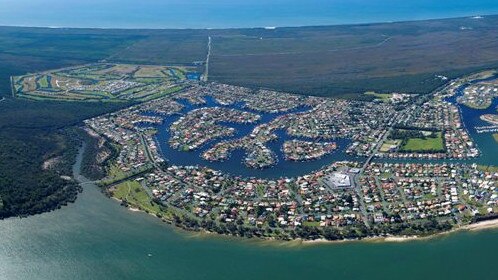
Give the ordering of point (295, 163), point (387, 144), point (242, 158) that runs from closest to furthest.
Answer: point (295, 163) → point (242, 158) → point (387, 144)

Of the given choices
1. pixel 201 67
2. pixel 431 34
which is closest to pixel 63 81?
pixel 201 67

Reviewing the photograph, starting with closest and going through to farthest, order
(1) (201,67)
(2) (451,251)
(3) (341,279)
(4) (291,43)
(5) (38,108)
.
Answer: (3) (341,279)
(2) (451,251)
(5) (38,108)
(1) (201,67)
(4) (291,43)

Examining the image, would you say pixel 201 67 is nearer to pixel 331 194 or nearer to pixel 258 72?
pixel 258 72

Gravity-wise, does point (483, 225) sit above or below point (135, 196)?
above

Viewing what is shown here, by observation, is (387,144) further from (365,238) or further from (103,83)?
(103,83)

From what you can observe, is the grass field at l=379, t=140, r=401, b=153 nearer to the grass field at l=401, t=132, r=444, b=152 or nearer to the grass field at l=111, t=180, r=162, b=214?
the grass field at l=401, t=132, r=444, b=152

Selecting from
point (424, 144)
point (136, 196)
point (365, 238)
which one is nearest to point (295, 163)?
point (424, 144)
